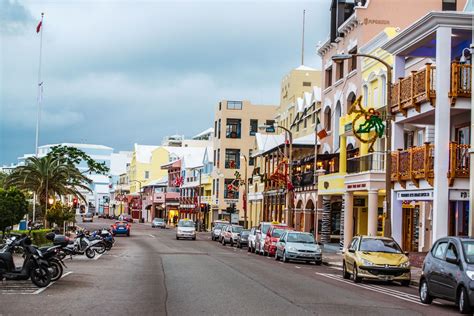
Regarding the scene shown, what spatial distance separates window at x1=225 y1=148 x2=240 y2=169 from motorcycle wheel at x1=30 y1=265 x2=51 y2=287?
8073cm

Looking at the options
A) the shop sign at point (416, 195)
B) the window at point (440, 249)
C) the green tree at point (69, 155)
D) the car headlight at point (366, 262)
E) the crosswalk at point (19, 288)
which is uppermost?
the green tree at point (69, 155)

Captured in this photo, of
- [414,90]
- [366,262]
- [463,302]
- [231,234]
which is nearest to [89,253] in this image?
[366,262]

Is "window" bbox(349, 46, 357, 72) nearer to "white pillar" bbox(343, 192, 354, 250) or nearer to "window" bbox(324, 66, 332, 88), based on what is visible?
"window" bbox(324, 66, 332, 88)

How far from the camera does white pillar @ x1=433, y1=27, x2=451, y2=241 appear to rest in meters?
28.4

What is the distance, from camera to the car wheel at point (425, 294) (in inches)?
702

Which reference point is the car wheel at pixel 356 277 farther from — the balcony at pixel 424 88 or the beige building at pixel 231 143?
the beige building at pixel 231 143

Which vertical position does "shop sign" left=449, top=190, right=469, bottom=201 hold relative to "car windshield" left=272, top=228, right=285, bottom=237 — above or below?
above

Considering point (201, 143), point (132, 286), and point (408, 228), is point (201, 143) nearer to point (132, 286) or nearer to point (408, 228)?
point (408, 228)

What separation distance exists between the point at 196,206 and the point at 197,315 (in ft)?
301

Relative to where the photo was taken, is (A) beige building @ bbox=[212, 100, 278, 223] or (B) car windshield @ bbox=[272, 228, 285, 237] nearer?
(B) car windshield @ bbox=[272, 228, 285, 237]

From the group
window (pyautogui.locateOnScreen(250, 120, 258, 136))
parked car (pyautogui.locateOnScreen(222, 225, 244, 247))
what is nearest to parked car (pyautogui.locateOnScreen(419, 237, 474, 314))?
parked car (pyautogui.locateOnScreen(222, 225, 244, 247))

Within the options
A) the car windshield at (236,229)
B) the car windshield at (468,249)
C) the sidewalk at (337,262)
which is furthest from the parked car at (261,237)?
the car windshield at (468,249)

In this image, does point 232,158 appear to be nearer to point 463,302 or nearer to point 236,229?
point 236,229

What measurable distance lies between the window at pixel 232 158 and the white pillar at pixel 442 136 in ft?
235
